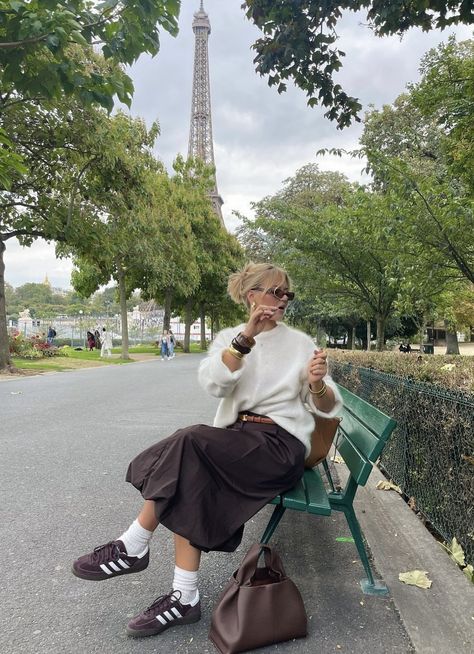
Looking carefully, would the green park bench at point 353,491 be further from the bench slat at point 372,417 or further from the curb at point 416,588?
the curb at point 416,588

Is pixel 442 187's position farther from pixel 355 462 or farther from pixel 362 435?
pixel 355 462

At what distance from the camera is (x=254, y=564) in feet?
6.90

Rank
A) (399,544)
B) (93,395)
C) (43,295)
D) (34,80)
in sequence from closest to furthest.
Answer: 1. (399,544)
2. (34,80)
3. (93,395)
4. (43,295)

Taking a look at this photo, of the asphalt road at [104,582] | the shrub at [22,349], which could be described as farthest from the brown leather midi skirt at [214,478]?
the shrub at [22,349]

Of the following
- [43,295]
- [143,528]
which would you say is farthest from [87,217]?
[43,295]

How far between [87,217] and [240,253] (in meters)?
25.0

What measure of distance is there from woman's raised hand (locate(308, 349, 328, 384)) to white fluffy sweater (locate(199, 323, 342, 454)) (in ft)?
0.31

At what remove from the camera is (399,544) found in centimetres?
307

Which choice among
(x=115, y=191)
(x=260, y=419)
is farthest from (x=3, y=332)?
(x=260, y=419)

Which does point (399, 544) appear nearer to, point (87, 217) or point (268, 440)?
point (268, 440)

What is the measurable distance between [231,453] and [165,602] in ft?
2.25

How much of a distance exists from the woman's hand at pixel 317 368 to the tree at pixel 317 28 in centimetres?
371

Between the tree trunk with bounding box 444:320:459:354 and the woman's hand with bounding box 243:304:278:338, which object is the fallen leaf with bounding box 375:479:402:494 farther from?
the tree trunk with bounding box 444:320:459:354

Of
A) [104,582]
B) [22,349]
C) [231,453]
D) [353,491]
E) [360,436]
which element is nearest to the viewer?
[231,453]
